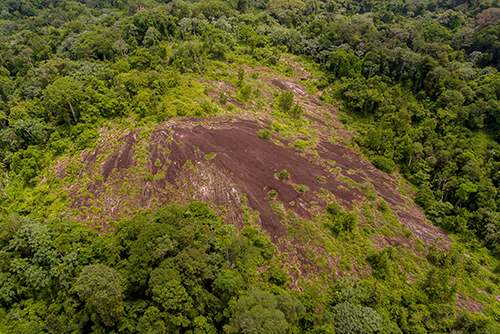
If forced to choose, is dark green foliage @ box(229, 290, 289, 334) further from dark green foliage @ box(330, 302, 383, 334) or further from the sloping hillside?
the sloping hillside

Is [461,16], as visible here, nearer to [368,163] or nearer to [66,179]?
[368,163]

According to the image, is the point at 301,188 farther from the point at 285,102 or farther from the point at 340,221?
the point at 285,102

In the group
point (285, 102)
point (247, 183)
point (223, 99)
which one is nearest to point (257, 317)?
point (247, 183)

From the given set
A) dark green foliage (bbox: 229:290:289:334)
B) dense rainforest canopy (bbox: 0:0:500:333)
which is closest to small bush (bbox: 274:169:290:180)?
dense rainforest canopy (bbox: 0:0:500:333)

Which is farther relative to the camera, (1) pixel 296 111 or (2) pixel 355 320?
(1) pixel 296 111

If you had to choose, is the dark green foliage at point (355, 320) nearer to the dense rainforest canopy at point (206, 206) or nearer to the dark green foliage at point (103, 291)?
the dense rainforest canopy at point (206, 206)

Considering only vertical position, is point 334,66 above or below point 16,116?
above

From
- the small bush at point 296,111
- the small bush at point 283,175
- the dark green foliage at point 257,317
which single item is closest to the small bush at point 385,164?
the small bush at point 296,111

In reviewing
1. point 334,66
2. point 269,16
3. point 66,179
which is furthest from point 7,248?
point 269,16
